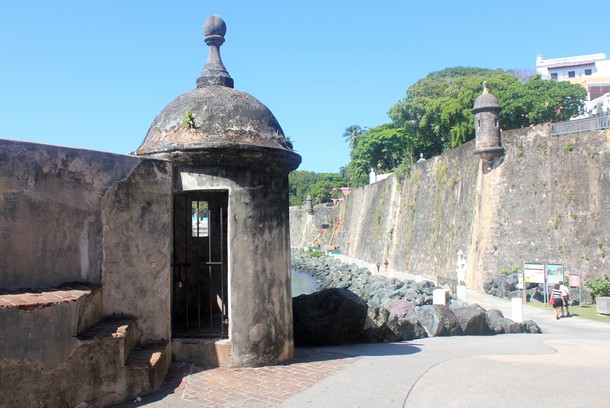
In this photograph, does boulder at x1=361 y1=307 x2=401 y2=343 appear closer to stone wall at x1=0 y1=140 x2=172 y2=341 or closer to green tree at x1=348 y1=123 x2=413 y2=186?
stone wall at x1=0 y1=140 x2=172 y2=341

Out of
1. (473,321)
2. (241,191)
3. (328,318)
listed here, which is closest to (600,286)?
(473,321)

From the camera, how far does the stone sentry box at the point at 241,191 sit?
6406mm

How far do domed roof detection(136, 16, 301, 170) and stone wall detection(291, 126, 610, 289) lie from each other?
58.8 ft

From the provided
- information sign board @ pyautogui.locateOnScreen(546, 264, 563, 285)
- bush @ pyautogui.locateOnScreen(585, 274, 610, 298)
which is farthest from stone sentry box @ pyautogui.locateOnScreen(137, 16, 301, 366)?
bush @ pyautogui.locateOnScreen(585, 274, 610, 298)

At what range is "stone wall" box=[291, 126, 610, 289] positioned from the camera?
68.9 ft

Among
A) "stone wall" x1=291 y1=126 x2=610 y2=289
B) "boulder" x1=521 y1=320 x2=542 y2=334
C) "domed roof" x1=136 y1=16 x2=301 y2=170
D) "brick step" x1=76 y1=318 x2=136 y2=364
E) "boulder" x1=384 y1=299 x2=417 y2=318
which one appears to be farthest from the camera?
"stone wall" x1=291 y1=126 x2=610 y2=289

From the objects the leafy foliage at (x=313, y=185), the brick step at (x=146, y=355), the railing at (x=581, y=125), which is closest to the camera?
the brick step at (x=146, y=355)

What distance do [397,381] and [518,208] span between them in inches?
763

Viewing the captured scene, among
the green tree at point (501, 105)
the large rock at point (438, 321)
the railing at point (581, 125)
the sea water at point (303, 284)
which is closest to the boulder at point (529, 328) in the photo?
the large rock at point (438, 321)

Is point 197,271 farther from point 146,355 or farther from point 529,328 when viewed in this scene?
point 529,328

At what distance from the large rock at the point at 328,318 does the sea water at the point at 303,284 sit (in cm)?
2241

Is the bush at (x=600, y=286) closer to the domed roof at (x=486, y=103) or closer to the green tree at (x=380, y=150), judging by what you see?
the domed roof at (x=486, y=103)

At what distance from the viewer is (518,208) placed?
922 inches

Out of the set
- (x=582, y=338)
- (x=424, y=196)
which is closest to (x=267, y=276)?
(x=582, y=338)
